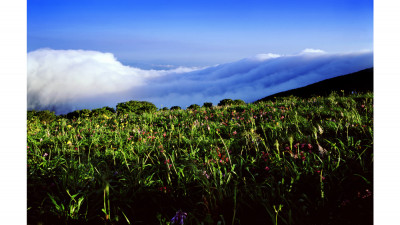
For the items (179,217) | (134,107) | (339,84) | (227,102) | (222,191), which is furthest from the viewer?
(339,84)

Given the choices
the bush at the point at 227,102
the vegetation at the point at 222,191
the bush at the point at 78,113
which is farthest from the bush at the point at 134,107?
the vegetation at the point at 222,191

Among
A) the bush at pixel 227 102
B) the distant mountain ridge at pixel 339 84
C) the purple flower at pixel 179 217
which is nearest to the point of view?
the purple flower at pixel 179 217

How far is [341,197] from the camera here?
230 cm

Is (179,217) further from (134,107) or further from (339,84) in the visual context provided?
(339,84)

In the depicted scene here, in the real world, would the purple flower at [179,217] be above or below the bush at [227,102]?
below

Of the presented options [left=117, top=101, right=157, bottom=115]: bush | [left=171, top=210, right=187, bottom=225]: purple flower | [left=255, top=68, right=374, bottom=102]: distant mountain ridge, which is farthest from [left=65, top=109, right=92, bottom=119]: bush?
[left=255, top=68, right=374, bottom=102]: distant mountain ridge

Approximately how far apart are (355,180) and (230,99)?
14623mm

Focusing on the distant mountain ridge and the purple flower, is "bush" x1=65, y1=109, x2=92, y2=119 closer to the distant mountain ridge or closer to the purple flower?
the purple flower

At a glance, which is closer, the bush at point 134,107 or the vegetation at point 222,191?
the vegetation at point 222,191

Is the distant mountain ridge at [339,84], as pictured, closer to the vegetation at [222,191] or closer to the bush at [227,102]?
the bush at [227,102]

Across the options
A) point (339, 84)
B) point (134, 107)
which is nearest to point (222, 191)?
point (134, 107)

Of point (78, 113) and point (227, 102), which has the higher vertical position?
point (227, 102)
